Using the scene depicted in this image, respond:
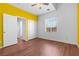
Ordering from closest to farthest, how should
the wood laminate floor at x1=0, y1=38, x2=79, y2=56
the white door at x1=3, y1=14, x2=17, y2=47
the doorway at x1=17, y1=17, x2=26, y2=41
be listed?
the wood laminate floor at x1=0, y1=38, x2=79, y2=56, the white door at x1=3, y1=14, x2=17, y2=47, the doorway at x1=17, y1=17, x2=26, y2=41

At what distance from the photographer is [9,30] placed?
3285 mm

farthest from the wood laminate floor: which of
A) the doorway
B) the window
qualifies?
the doorway

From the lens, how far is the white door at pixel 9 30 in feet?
10.0

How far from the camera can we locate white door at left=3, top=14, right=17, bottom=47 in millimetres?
3049

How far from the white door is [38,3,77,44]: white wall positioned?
1164mm

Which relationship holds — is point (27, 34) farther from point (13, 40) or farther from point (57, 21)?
point (57, 21)

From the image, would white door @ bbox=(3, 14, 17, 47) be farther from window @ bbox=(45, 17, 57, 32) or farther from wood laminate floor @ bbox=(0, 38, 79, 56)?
window @ bbox=(45, 17, 57, 32)

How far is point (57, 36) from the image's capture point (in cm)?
A: 345

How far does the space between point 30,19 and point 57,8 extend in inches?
72.4

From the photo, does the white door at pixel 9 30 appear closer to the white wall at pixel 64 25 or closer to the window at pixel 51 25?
the white wall at pixel 64 25

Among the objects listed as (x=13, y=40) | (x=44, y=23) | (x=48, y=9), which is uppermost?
(x=48, y=9)

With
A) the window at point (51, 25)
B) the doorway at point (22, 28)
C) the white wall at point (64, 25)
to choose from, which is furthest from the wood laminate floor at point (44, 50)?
the doorway at point (22, 28)

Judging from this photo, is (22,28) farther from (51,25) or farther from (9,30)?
(51,25)

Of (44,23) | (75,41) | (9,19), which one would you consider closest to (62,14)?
(44,23)
